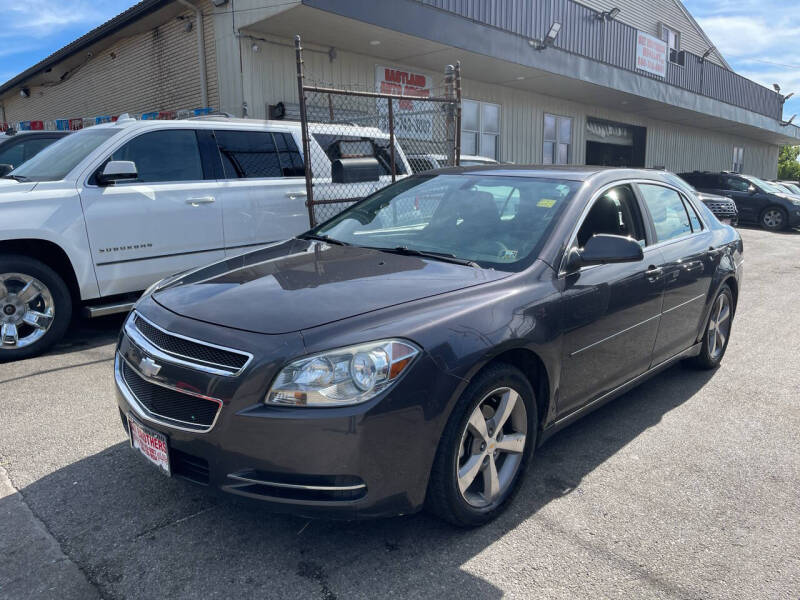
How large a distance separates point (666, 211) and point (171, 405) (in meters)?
3.48

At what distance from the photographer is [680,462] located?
3512 mm

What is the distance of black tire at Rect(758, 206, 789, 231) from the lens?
61.3 ft

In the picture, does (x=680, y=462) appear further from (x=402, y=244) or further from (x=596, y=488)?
(x=402, y=244)

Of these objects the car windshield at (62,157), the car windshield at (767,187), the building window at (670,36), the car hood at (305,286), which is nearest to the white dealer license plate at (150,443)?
the car hood at (305,286)

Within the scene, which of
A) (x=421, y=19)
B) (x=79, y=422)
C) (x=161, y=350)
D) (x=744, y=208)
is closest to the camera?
(x=161, y=350)

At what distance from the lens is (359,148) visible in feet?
23.0

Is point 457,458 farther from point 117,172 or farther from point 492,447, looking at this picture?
point 117,172

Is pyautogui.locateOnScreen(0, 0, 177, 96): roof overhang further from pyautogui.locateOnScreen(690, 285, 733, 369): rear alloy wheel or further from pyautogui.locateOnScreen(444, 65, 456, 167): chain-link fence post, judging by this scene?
pyautogui.locateOnScreen(690, 285, 733, 369): rear alloy wheel

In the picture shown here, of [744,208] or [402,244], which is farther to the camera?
[744,208]

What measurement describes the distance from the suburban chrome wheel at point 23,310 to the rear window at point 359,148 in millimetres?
3090

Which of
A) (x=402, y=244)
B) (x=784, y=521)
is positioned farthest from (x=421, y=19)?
(x=784, y=521)

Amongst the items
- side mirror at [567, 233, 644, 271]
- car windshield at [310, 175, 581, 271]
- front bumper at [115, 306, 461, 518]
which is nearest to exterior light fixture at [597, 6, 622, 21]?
car windshield at [310, 175, 581, 271]

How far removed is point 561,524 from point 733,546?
73cm

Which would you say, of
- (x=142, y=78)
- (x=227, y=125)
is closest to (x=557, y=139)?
(x=142, y=78)
